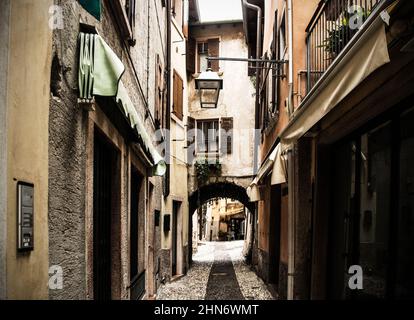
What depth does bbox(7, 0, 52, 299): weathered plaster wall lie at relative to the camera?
7.44 ft

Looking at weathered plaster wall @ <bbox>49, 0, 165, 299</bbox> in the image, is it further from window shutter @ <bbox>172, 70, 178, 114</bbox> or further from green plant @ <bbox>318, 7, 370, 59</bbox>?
window shutter @ <bbox>172, 70, 178, 114</bbox>

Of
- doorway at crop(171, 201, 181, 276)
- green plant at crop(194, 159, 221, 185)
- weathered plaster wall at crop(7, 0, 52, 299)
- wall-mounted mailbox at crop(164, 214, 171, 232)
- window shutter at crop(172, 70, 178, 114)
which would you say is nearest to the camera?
weathered plaster wall at crop(7, 0, 52, 299)

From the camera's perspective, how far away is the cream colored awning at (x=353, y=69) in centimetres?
298

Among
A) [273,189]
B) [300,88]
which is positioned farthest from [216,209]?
[300,88]

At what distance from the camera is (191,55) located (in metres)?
19.3

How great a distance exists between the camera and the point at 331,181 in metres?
6.73

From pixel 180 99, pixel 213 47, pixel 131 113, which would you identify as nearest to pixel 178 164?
pixel 180 99

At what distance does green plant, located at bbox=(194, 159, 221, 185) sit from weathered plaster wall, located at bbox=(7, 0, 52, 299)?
15.6 m

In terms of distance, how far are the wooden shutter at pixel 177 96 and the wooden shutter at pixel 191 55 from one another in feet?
9.18

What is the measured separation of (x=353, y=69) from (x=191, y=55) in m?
16.4

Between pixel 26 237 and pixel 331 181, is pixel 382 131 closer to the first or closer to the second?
pixel 331 181

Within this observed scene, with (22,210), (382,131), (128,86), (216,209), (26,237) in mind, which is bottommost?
(216,209)

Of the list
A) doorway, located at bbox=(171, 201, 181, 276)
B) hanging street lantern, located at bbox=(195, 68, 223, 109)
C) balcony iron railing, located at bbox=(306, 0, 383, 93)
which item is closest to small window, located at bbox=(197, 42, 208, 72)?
doorway, located at bbox=(171, 201, 181, 276)
